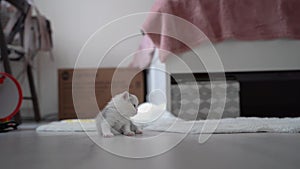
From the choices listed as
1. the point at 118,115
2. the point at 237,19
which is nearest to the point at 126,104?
the point at 118,115

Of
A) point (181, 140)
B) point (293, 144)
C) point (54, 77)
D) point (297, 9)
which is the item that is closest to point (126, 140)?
point (181, 140)

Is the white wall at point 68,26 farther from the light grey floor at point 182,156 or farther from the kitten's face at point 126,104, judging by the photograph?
the light grey floor at point 182,156

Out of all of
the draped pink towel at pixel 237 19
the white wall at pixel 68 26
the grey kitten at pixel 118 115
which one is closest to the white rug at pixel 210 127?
the grey kitten at pixel 118 115

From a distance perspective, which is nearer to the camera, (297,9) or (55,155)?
(55,155)

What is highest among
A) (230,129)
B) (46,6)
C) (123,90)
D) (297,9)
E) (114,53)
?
(46,6)

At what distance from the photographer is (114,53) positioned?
2.24 m

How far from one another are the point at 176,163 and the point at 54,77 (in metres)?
2.24

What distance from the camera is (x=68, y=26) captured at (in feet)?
8.80

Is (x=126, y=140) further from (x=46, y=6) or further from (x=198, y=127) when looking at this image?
(x=46, y=6)

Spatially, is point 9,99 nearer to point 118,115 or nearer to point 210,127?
point 118,115

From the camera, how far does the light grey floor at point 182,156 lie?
576mm

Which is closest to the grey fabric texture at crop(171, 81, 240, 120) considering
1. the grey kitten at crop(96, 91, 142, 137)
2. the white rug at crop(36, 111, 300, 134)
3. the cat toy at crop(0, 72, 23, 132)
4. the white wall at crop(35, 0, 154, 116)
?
the white rug at crop(36, 111, 300, 134)

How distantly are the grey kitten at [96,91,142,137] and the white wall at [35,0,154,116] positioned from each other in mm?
1588

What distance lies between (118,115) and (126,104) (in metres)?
0.06
